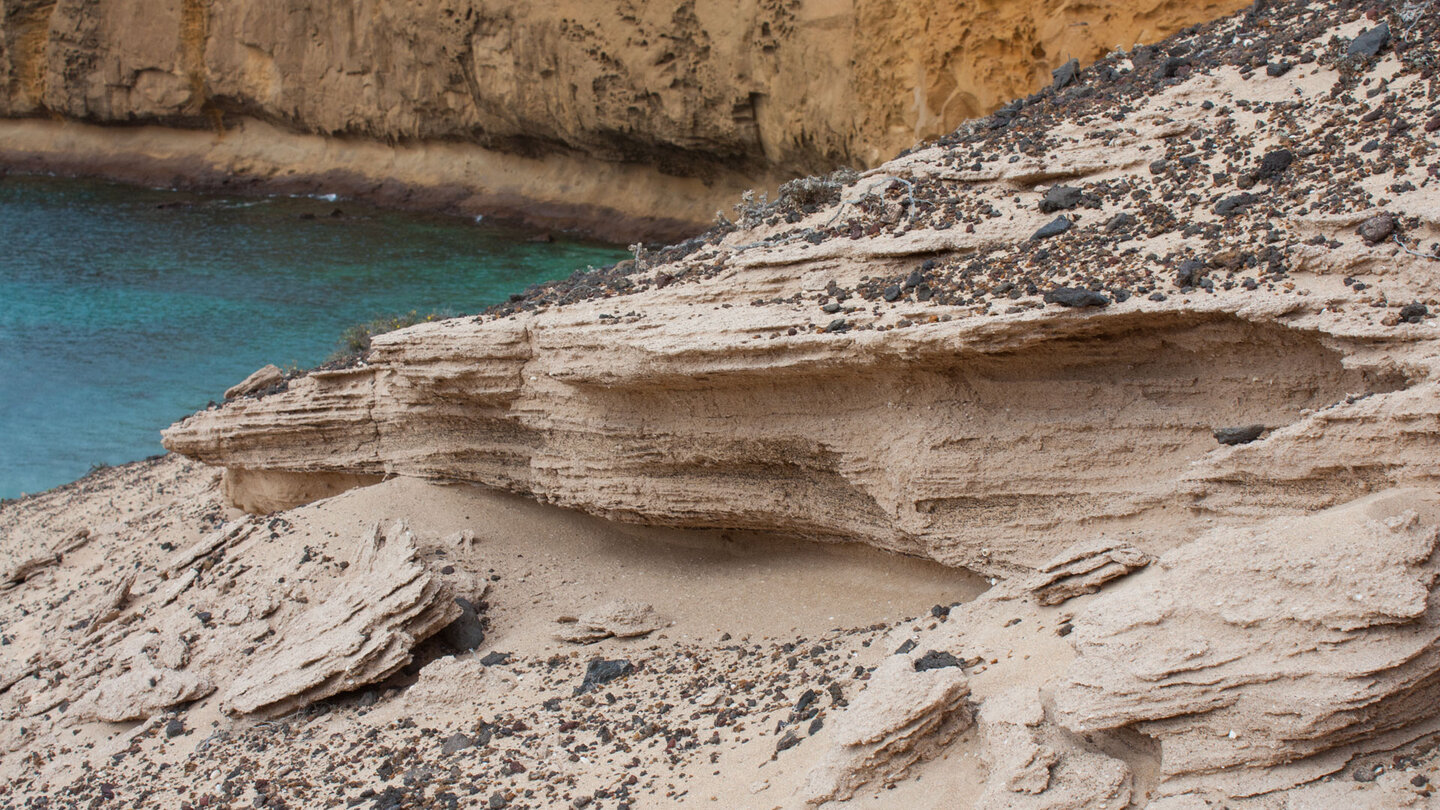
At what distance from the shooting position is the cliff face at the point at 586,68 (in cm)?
1612

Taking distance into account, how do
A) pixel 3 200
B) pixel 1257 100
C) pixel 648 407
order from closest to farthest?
1. pixel 1257 100
2. pixel 648 407
3. pixel 3 200

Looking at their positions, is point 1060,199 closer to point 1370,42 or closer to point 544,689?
point 1370,42

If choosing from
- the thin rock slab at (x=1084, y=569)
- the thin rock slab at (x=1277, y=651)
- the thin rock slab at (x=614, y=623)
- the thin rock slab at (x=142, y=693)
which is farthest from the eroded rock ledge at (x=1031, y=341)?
the thin rock slab at (x=142, y=693)

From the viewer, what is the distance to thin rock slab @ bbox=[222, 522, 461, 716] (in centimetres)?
676

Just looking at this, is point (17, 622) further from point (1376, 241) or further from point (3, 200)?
point (3, 200)

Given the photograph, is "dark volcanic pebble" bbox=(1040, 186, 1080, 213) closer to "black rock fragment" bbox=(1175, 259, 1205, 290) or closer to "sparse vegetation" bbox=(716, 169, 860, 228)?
"black rock fragment" bbox=(1175, 259, 1205, 290)

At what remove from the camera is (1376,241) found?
479 centimetres

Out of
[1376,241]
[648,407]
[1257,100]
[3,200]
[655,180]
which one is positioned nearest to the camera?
[1376,241]

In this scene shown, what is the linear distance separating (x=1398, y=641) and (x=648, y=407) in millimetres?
4333

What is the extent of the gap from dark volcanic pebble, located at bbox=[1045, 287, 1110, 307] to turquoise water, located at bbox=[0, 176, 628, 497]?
12.1 meters

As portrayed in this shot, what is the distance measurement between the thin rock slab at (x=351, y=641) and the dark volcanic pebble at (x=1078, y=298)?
164 inches

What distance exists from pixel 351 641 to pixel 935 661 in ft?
12.3

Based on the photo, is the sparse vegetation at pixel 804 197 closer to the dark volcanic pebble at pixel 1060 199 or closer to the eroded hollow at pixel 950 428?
the dark volcanic pebble at pixel 1060 199

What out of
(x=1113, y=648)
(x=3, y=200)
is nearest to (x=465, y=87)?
(x=3, y=200)
